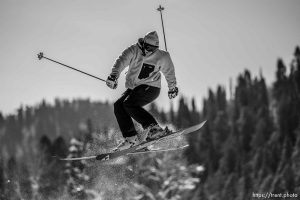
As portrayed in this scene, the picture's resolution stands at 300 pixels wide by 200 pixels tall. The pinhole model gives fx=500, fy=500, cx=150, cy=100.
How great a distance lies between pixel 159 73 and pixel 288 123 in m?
101

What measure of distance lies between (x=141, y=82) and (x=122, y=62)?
64 centimetres

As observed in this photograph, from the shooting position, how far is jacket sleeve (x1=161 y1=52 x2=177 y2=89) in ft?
36.0

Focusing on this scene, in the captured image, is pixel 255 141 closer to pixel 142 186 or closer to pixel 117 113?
pixel 142 186

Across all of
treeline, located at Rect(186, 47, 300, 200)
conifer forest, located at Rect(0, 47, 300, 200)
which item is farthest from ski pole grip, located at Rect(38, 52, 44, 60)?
treeline, located at Rect(186, 47, 300, 200)

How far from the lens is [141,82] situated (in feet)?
35.7

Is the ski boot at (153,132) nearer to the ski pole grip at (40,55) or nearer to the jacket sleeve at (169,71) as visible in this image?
the jacket sleeve at (169,71)

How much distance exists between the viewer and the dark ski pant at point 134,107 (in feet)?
35.5

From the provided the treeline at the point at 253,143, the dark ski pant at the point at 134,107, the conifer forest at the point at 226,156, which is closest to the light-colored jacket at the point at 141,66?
the dark ski pant at the point at 134,107

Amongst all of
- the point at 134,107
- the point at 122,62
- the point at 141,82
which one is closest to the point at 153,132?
the point at 134,107

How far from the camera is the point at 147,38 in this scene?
10594 mm

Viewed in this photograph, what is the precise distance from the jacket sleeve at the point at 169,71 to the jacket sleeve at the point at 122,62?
80 centimetres

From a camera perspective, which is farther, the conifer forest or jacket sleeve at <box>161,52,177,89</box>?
the conifer forest

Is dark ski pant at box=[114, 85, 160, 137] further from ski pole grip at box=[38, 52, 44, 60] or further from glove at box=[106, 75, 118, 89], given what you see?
ski pole grip at box=[38, 52, 44, 60]

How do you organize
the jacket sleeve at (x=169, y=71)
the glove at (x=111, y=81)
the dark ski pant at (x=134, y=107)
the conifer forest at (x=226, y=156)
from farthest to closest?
the conifer forest at (x=226, y=156) < the jacket sleeve at (x=169, y=71) < the dark ski pant at (x=134, y=107) < the glove at (x=111, y=81)
